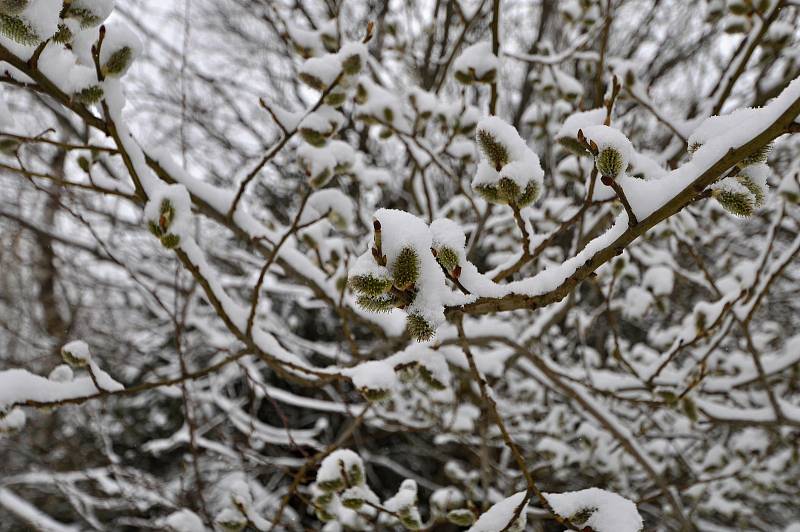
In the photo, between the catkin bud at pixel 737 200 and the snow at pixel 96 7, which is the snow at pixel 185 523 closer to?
the snow at pixel 96 7

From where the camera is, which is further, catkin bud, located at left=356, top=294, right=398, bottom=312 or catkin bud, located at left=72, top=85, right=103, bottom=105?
catkin bud, located at left=72, top=85, right=103, bottom=105

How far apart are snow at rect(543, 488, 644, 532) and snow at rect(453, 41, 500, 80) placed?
1.19 meters

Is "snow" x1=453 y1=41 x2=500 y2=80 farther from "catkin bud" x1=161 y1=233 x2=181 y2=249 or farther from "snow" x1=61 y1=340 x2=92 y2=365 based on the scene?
"snow" x1=61 y1=340 x2=92 y2=365

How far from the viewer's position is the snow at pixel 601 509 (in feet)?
2.91

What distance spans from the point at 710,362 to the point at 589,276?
2.29 m

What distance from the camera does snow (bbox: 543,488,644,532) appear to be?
2.91 ft

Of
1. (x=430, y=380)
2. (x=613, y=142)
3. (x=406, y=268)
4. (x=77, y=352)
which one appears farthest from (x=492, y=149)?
(x=77, y=352)

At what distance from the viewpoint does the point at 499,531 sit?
3.36 feet

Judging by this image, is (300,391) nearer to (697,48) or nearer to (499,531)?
(499,531)

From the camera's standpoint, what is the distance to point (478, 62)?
1608mm

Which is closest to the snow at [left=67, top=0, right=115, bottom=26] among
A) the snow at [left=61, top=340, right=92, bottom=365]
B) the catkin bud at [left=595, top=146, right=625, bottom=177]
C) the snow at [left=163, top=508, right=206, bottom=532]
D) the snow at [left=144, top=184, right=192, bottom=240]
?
the snow at [left=144, top=184, right=192, bottom=240]

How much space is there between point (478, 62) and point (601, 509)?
1.26 meters

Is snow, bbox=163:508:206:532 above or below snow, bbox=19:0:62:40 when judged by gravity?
below

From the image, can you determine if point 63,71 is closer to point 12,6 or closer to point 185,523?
point 12,6
